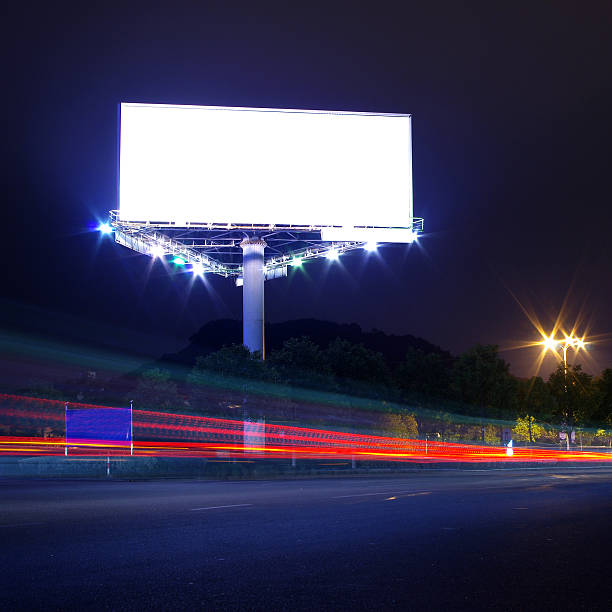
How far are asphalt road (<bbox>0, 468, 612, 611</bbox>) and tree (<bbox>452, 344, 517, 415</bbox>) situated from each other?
47.0 metres

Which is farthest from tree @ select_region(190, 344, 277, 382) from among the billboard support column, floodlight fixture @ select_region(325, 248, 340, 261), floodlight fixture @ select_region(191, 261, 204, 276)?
floodlight fixture @ select_region(191, 261, 204, 276)

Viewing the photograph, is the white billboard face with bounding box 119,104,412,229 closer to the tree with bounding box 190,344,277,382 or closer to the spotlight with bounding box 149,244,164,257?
the spotlight with bounding box 149,244,164,257

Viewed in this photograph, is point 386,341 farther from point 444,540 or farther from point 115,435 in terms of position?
point 444,540

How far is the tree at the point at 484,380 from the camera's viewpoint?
203 feet

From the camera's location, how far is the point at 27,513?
1234 cm

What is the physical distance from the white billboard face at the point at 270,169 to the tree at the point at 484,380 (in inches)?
909

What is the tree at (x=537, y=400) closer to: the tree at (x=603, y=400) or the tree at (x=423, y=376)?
the tree at (x=603, y=400)

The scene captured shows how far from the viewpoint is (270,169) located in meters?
42.1

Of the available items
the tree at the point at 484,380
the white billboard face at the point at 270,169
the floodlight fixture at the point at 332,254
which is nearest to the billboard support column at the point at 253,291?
the white billboard face at the point at 270,169

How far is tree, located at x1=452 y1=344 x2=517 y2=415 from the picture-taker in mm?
61781

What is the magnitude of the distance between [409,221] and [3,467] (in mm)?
25482

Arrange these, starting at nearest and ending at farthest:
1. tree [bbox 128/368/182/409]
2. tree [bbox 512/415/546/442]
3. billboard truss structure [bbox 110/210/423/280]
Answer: tree [bbox 128/368/182/409], billboard truss structure [bbox 110/210/423/280], tree [bbox 512/415/546/442]

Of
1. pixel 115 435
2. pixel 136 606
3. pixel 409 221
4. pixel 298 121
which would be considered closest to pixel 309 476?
pixel 115 435

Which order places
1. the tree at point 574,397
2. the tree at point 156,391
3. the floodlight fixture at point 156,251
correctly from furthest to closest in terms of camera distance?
1. the tree at point 574,397
2. the floodlight fixture at point 156,251
3. the tree at point 156,391
